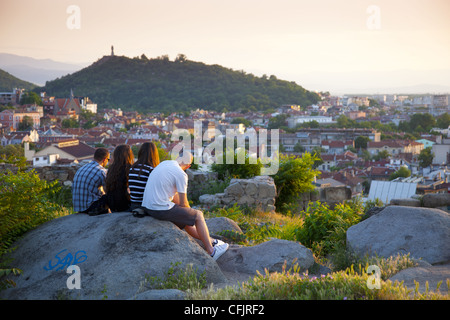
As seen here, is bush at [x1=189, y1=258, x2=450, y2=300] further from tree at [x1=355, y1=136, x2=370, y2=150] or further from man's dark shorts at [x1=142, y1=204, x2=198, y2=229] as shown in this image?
tree at [x1=355, y1=136, x2=370, y2=150]

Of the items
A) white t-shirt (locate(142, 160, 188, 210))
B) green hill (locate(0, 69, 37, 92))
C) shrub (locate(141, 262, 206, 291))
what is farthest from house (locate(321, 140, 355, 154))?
shrub (locate(141, 262, 206, 291))

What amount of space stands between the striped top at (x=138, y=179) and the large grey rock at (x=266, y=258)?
1026 mm

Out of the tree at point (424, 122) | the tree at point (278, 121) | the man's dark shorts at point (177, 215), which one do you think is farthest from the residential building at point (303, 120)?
the man's dark shorts at point (177, 215)

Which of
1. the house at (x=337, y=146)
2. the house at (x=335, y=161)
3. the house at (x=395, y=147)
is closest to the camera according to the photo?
the house at (x=335, y=161)

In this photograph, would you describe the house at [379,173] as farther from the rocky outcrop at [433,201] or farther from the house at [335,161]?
the rocky outcrop at [433,201]

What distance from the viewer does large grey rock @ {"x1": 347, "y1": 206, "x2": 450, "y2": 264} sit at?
479 centimetres

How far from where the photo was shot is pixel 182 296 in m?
3.53

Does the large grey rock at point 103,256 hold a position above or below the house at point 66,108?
below

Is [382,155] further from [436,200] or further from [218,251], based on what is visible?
[218,251]

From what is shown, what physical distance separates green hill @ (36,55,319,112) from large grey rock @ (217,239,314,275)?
10473cm

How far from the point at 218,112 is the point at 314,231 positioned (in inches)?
4081

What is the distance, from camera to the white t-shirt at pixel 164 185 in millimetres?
4625
